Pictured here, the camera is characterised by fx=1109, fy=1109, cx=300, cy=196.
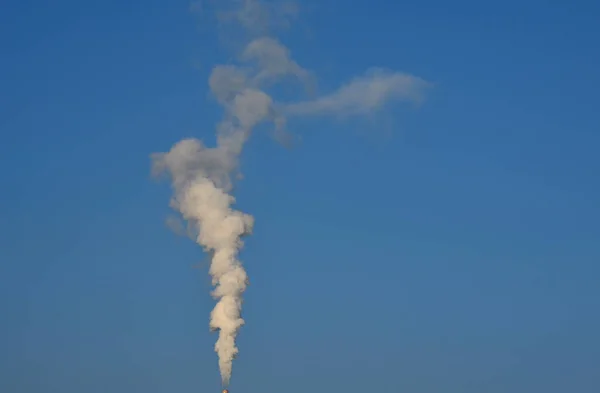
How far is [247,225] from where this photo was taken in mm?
97750

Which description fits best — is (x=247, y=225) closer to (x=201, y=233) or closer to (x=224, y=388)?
(x=201, y=233)

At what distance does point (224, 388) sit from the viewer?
9269 centimetres

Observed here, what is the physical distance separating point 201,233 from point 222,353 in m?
11.3

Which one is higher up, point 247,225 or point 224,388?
point 247,225

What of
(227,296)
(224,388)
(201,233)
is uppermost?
(201,233)

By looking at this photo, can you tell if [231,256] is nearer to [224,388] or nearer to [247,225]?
[247,225]

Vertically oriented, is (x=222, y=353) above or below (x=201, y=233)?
below

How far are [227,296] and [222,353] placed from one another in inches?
192

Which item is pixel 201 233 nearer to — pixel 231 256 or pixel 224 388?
pixel 231 256

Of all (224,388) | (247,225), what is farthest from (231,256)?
(224,388)

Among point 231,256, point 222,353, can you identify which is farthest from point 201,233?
point 222,353

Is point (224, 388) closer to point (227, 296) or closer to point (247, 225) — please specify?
point (227, 296)

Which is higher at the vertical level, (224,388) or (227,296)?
(227,296)

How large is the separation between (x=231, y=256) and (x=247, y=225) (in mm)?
3452
